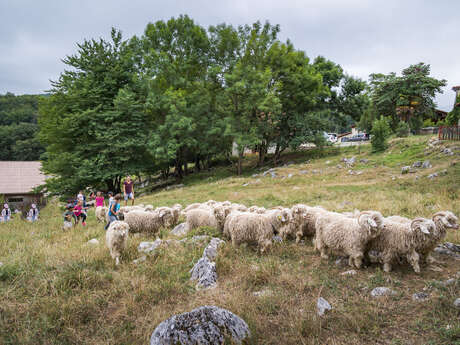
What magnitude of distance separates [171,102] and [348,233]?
23.1 meters

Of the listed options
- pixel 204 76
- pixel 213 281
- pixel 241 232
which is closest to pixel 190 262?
pixel 213 281

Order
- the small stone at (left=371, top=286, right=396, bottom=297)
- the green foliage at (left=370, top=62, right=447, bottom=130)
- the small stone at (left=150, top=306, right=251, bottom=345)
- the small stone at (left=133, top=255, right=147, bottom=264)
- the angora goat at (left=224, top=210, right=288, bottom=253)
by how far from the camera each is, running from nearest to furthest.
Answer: the small stone at (left=150, top=306, right=251, bottom=345), the small stone at (left=371, top=286, right=396, bottom=297), the small stone at (left=133, top=255, right=147, bottom=264), the angora goat at (left=224, top=210, right=288, bottom=253), the green foliage at (left=370, top=62, right=447, bottom=130)

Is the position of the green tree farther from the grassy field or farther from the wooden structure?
the grassy field

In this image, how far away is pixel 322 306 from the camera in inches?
152

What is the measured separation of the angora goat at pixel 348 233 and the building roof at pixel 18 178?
1261 inches

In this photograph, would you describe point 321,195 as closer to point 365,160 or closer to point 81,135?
point 365,160

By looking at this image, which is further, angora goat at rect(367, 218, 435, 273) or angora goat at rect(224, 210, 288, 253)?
angora goat at rect(224, 210, 288, 253)

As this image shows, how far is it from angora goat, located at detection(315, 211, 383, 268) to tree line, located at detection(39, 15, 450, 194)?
18434mm

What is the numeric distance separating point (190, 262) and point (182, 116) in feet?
68.6

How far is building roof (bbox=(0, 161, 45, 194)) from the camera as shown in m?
28.7

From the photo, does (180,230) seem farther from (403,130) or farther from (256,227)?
(403,130)

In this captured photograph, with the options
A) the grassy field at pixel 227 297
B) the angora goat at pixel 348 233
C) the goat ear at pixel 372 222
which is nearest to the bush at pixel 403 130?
the grassy field at pixel 227 297

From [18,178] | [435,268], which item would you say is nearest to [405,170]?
[435,268]

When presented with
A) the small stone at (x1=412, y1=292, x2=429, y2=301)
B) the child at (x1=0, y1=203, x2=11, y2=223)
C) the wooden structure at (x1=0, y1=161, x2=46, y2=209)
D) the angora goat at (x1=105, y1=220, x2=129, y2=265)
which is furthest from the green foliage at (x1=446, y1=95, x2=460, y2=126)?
the wooden structure at (x1=0, y1=161, x2=46, y2=209)
